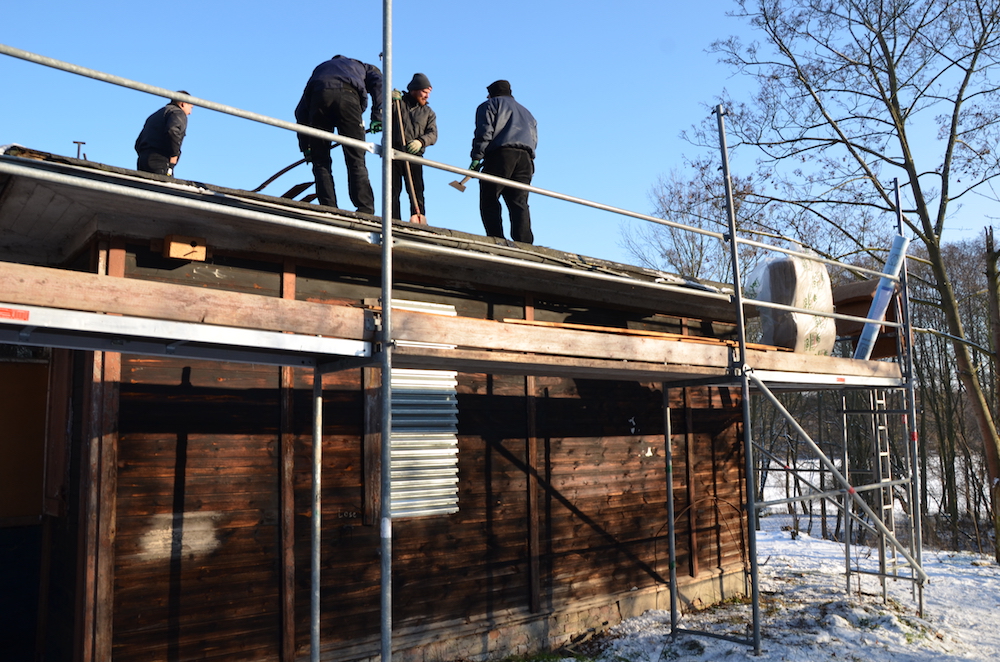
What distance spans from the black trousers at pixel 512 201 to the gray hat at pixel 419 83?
4.30 ft

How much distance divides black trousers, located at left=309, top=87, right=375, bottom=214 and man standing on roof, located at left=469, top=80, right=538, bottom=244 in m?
1.47

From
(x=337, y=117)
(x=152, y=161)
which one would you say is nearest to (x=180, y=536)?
(x=152, y=161)

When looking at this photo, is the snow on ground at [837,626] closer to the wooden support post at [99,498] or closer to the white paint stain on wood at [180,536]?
the white paint stain on wood at [180,536]

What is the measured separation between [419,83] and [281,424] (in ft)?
14.9

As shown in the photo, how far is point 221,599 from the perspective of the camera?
18.6 ft

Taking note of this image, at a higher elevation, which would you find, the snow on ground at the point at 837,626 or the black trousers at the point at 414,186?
the black trousers at the point at 414,186

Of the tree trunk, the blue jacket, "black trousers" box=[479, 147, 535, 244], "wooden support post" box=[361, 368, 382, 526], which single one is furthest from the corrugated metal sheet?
the tree trunk

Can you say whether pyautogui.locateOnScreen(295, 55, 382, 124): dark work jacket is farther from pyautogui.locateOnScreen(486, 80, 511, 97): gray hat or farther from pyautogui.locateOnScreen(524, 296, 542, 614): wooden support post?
pyautogui.locateOnScreen(524, 296, 542, 614): wooden support post

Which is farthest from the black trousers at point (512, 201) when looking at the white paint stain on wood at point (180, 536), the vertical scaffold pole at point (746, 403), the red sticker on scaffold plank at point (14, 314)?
the red sticker on scaffold plank at point (14, 314)

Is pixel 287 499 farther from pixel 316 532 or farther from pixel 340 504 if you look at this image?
pixel 316 532

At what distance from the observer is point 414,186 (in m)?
8.71

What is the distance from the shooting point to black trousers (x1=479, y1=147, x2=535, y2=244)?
8.03 metres

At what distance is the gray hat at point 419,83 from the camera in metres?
8.47

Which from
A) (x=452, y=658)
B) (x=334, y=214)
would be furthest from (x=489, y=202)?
(x=452, y=658)
